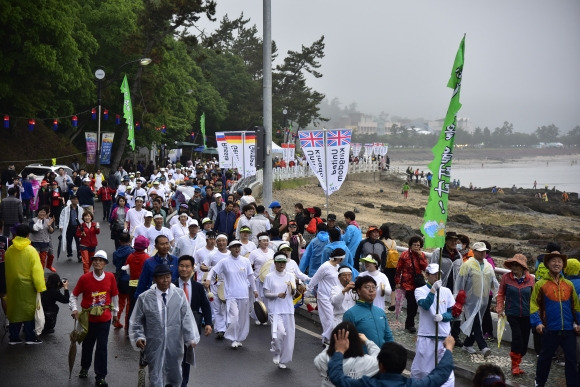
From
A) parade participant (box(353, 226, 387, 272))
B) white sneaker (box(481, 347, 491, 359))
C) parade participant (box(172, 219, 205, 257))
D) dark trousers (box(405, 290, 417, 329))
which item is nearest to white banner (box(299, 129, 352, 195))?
parade participant (box(353, 226, 387, 272))

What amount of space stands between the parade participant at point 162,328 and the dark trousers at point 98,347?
4.36 feet

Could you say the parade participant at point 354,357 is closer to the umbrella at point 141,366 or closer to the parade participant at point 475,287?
the umbrella at point 141,366

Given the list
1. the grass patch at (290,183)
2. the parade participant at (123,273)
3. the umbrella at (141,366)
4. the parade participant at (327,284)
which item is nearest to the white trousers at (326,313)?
the parade participant at (327,284)

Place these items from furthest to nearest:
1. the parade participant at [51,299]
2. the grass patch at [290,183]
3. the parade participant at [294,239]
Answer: the grass patch at [290,183], the parade participant at [294,239], the parade participant at [51,299]

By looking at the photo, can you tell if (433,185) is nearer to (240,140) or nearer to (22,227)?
(22,227)

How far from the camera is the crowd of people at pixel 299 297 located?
23.5 feet

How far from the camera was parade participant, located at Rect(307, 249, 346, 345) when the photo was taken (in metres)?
10.8

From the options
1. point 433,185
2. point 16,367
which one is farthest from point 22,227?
point 433,185

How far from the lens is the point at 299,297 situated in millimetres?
13711

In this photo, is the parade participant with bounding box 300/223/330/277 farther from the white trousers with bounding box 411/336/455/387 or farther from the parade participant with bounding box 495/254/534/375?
the white trousers with bounding box 411/336/455/387

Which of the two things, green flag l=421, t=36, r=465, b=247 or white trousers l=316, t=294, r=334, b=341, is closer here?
green flag l=421, t=36, r=465, b=247

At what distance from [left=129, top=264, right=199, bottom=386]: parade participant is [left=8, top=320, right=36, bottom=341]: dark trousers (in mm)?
3470

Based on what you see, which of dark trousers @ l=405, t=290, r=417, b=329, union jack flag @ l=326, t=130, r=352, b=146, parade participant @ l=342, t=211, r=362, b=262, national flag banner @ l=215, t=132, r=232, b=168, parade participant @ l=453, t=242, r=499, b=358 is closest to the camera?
parade participant @ l=453, t=242, r=499, b=358

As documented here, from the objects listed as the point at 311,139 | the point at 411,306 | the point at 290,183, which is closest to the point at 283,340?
the point at 411,306
